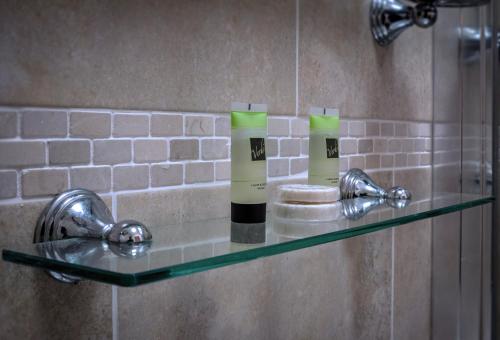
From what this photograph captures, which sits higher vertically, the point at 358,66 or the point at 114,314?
the point at 358,66

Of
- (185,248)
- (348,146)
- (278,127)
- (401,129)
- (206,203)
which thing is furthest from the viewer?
(401,129)

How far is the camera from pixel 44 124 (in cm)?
56

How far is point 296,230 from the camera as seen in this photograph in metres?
0.61

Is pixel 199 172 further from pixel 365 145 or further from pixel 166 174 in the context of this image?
pixel 365 145

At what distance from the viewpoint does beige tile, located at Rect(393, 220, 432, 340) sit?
1.12 metres

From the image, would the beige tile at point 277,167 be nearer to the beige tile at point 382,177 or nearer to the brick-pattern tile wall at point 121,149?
the brick-pattern tile wall at point 121,149

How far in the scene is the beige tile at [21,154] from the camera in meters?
0.54

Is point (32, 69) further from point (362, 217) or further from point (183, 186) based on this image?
point (362, 217)

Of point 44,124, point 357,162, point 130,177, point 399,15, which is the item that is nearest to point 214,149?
point 130,177

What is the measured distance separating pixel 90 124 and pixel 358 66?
0.52 metres

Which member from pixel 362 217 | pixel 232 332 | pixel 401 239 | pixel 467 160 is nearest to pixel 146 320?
pixel 232 332

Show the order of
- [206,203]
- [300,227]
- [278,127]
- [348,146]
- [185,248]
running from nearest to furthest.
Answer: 1. [185,248]
2. [300,227]
3. [206,203]
4. [278,127]
5. [348,146]

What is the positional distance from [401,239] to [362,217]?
458mm

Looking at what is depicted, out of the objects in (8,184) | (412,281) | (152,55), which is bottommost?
(412,281)
